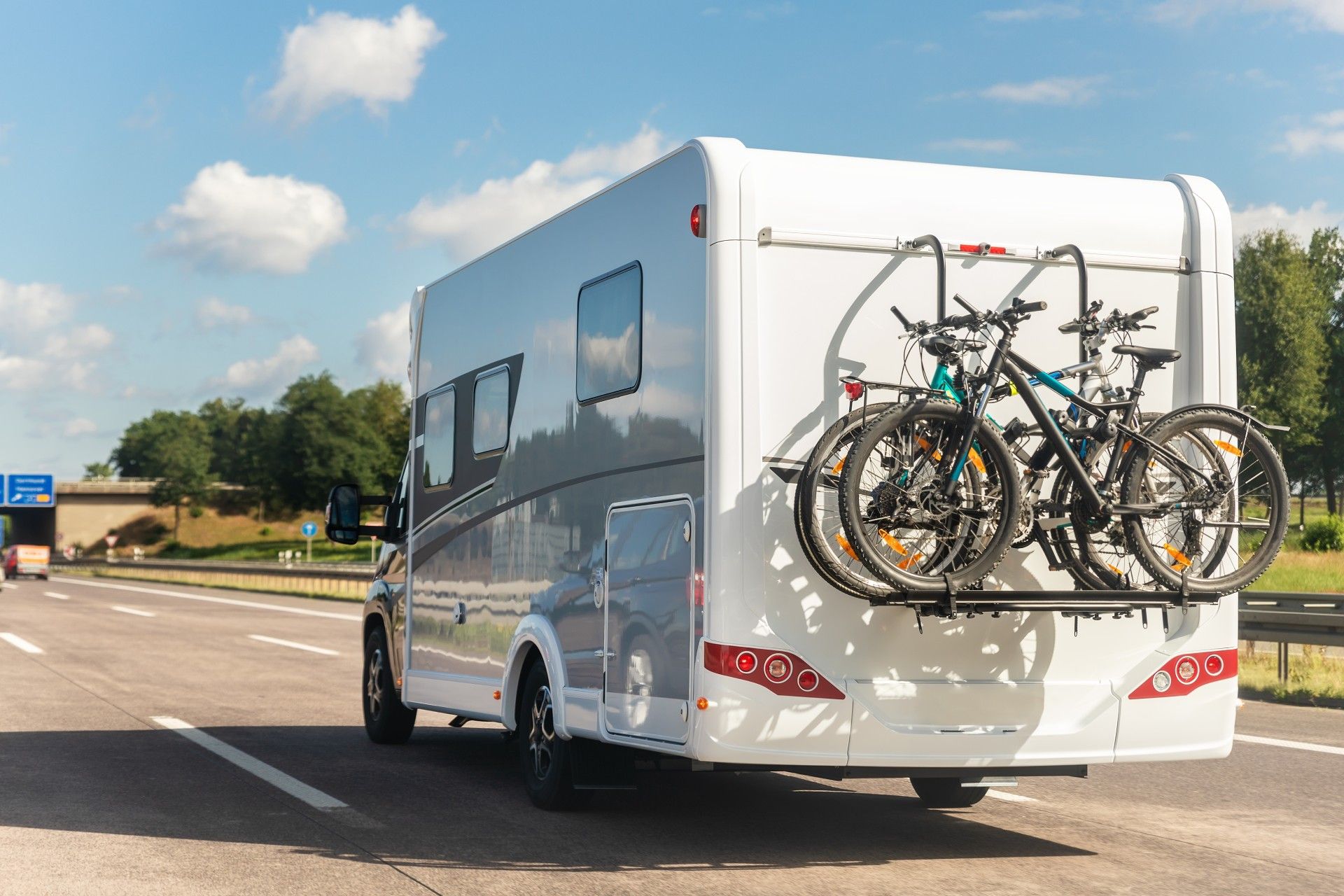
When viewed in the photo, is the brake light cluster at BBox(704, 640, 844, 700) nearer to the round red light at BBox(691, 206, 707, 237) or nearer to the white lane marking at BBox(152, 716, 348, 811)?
the round red light at BBox(691, 206, 707, 237)

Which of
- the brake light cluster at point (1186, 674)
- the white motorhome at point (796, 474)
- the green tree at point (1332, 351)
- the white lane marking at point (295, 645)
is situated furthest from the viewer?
the green tree at point (1332, 351)

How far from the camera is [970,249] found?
6.93 meters

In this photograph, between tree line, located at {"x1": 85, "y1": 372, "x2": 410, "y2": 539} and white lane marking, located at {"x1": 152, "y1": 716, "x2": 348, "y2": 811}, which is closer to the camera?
white lane marking, located at {"x1": 152, "y1": 716, "x2": 348, "y2": 811}

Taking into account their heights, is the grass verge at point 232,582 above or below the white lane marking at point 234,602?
above

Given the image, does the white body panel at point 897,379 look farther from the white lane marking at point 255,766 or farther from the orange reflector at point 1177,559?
the white lane marking at point 255,766

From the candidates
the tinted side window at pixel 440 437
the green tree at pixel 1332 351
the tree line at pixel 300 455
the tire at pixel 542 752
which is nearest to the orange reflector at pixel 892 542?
the tire at pixel 542 752

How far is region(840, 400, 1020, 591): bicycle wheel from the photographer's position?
20.4ft

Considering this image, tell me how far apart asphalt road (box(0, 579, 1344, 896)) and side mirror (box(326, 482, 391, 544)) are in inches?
60.4

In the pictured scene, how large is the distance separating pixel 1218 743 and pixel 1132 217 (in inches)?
94.2

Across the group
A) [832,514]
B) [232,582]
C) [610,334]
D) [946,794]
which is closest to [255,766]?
[610,334]

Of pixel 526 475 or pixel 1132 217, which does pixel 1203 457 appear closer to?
pixel 1132 217

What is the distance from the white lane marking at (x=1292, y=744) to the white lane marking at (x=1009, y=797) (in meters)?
2.46

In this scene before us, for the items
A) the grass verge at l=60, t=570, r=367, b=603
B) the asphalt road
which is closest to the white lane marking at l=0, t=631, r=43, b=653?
the asphalt road

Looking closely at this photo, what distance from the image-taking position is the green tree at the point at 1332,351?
242ft
